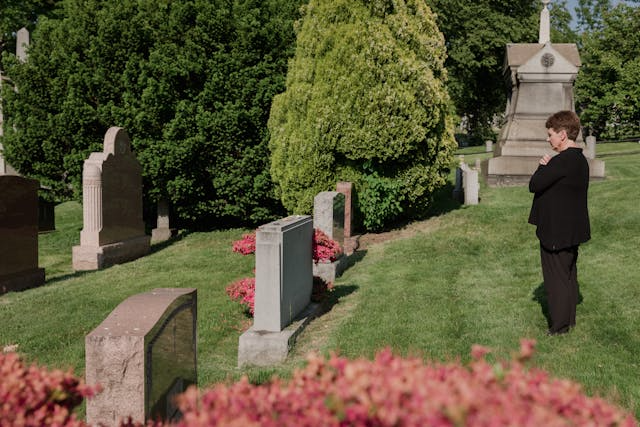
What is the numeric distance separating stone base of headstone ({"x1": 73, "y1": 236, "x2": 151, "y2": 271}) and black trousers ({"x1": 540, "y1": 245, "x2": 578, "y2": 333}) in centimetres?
984

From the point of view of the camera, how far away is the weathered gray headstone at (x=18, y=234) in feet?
34.5

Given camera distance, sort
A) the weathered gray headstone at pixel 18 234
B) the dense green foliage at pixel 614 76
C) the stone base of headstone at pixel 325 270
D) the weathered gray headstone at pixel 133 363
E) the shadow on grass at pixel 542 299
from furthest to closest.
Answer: the dense green foliage at pixel 614 76 < the weathered gray headstone at pixel 18 234 < the stone base of headstone at pixel 325 270 < the shadow on grass at pixel 542 299 < the weathered gray headstone at pixel 133 363

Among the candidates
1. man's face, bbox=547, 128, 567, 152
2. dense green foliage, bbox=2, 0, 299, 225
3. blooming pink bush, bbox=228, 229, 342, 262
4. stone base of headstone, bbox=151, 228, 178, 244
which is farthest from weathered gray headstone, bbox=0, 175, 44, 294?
man's face, bbox=547, 128, 567, 152

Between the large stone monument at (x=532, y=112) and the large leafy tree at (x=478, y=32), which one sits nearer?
the large stone monument at (x=532, y=112)

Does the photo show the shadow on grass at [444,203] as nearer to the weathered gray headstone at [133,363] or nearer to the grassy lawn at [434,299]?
the grassy lawn at [434,299]

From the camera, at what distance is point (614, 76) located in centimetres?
3594

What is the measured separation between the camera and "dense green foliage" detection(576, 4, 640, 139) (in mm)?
33250

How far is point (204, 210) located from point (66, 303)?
6.90 meters

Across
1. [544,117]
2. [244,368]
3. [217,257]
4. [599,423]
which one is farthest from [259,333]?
[544,117]

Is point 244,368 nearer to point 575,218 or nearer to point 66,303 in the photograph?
point 575,218

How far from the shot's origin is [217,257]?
1316 cm

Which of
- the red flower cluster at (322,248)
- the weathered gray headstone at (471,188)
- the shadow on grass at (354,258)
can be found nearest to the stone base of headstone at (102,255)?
the shadow on grass at (354,258)

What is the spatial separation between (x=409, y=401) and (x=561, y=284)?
490 cm

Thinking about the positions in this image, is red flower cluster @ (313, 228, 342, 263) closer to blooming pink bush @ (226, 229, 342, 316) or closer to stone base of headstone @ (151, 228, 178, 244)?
blooming pink bush @ (226, 229, 342, 316)
